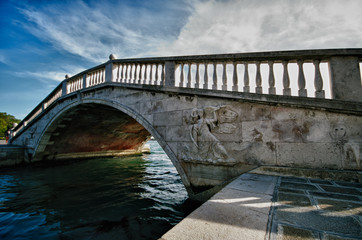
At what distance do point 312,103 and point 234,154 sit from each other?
1.68 metres

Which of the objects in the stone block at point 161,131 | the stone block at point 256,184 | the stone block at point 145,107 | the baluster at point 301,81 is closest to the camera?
the stone block at point 256,184

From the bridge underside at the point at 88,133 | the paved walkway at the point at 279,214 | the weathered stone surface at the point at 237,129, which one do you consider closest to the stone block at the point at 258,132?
the weathered stone surface at the point at 237,129

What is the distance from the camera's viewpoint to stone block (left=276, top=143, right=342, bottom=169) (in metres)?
2.85

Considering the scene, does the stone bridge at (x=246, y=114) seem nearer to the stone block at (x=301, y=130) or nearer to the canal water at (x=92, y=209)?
the stone block at (x=301, y=130)

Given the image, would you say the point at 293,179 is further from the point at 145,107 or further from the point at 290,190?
the point at 145,107

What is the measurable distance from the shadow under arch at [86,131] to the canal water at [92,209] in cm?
315

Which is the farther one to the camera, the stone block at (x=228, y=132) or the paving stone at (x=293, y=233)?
the stone block at (x=228, y=132)

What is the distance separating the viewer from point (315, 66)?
10.7ft

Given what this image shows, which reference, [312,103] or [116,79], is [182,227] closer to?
[312,103]

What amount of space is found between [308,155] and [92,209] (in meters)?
4.69

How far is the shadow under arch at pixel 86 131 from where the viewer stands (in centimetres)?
898

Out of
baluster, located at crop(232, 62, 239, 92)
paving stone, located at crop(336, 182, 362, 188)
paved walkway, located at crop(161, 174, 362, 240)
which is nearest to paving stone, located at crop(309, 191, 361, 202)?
paved walkway, located at crop(161, 174, 362, 240)

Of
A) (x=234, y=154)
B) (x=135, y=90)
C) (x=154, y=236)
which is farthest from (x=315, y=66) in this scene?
(x=135, y=90)

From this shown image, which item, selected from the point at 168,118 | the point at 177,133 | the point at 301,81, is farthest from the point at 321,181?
the point at 168,118
